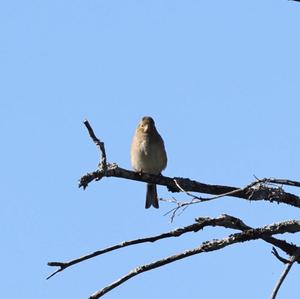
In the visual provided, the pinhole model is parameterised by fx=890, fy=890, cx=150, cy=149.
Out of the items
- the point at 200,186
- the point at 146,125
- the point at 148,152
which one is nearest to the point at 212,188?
the point at 200,186

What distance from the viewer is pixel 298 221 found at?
423 cm

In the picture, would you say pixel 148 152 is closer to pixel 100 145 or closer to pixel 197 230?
pixel 100 145

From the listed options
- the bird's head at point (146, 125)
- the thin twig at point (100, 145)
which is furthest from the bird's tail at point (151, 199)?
the thin twig at point (100, 145)

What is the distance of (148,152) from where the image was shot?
10.2 m

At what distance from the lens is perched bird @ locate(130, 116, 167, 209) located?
10142mm

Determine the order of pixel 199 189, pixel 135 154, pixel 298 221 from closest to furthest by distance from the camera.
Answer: pixel 298 221 < pixel 199 189 < pixel 135 154

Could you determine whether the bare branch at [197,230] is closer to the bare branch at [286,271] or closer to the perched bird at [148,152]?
the bare branch at [286,271]

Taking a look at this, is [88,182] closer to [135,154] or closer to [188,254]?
[188,254]

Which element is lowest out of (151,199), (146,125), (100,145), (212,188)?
(212,188)

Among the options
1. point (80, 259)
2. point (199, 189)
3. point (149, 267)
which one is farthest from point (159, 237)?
point (199, 189)

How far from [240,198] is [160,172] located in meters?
5.88

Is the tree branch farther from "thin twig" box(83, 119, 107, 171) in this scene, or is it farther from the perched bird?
the perched bird

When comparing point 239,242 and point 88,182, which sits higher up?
point 88,182

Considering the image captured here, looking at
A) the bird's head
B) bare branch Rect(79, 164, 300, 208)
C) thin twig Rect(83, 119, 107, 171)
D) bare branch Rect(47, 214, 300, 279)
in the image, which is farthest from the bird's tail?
bare branch Rect(47, 214, 300, 279)
